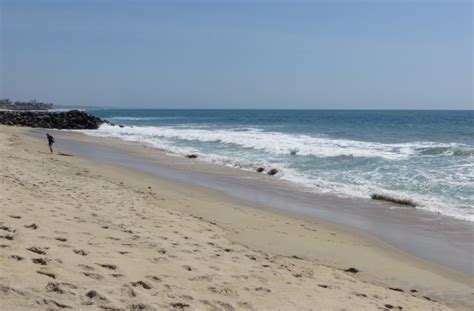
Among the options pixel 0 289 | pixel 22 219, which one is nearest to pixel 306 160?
pixel 22 219

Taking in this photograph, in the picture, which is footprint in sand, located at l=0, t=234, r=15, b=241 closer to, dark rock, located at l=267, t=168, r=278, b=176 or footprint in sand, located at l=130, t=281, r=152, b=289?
footprint in sand, located at l=130, t=281, r=152, b=289

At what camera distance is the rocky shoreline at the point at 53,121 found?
50031mm

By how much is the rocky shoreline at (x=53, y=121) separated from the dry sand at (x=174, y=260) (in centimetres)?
4292

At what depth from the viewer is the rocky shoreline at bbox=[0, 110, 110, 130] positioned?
164 ft

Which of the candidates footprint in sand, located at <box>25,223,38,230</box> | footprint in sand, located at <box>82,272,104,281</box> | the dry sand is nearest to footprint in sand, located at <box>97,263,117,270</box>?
the dry sand

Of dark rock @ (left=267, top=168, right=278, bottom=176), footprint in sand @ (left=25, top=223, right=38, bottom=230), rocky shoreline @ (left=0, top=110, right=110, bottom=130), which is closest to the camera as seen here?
footprint in sand @ (left=25, top=223, right=38, bottom=230)

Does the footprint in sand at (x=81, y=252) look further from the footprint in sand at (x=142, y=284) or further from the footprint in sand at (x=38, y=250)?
the footprint in sand at (x=142, y=284)

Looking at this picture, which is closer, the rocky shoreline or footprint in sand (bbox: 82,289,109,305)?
footprint in sand (bbox: 82,289,109,305)

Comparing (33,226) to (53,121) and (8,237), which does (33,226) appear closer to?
(8,237)

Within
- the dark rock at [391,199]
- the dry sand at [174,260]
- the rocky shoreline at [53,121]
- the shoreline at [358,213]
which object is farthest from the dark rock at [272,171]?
the rocky shoreline at [53,121]

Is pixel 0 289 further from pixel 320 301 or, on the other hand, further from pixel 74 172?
pixel 74 172

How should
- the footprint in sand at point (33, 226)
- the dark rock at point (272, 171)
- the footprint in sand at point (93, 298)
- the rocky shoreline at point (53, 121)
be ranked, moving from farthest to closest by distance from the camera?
the rocky shoreline at point (53, 121) < the dark rock at point (272, 171) < the footprint in sand at point (33, 226) < the footprint in sand at point (93, 298)

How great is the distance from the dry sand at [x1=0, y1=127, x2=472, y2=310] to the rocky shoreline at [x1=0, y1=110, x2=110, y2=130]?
42.9 m

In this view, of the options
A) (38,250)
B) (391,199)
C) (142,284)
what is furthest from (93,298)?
(391,199)
